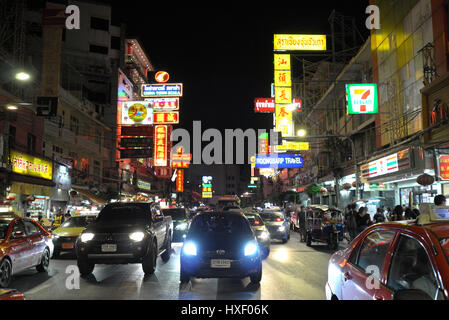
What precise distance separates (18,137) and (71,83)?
15906 mm

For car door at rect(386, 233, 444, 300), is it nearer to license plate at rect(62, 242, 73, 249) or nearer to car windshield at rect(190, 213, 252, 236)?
car windshield at rect(190, 213, 252, 236)

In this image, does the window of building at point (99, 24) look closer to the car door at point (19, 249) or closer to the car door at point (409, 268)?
the car door at point (19, 249)

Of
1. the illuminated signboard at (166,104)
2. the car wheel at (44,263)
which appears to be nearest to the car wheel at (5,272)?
the car wheel at (44,263)

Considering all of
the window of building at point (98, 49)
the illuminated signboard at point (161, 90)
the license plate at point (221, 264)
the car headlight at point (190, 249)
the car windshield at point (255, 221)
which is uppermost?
the window of building at point (98, 49)

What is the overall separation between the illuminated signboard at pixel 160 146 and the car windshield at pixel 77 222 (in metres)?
26.5

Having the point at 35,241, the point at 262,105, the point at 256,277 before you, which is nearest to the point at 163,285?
the point at 256,277

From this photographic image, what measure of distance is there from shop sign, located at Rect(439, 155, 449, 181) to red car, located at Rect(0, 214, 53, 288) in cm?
1423

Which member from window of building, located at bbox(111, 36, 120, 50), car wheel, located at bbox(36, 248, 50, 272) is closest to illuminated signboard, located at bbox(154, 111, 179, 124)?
window of building, located at bbox(111, 36, 120, 50)

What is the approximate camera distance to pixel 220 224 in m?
10.1

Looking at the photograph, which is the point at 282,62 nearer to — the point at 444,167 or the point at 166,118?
the point at 166,118

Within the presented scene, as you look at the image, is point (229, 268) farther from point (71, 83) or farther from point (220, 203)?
point (220, 203)

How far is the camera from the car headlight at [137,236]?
1000cm

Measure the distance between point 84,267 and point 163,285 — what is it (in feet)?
8.18

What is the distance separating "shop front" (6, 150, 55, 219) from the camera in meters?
21.5
